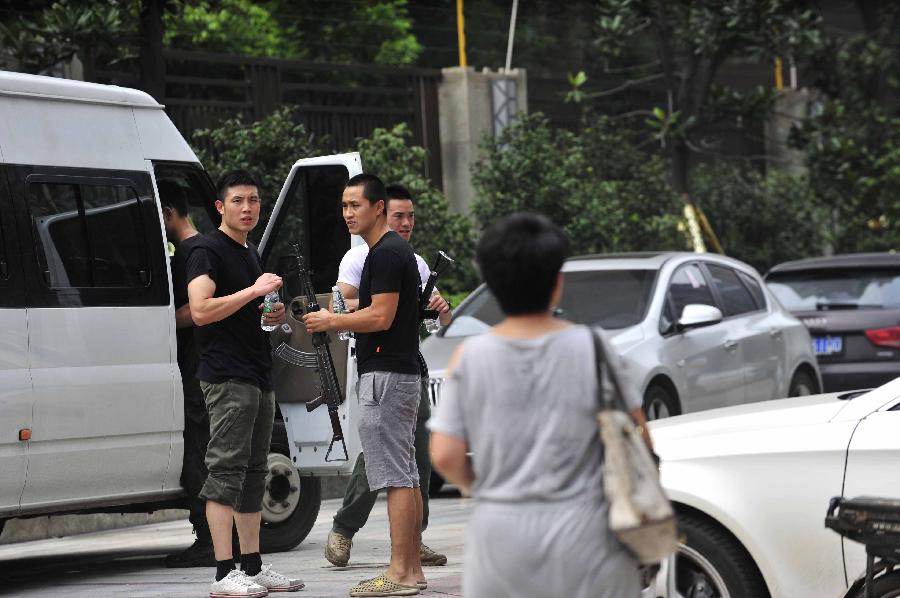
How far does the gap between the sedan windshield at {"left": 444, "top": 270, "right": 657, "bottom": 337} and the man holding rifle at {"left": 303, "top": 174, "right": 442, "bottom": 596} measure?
507 cm

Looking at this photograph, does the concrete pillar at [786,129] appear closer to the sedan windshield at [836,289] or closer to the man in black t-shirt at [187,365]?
the sedan windshield at [836,289]

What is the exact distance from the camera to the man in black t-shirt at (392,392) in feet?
24.5

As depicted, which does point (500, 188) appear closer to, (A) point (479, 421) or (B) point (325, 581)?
(B) point (325, 581)

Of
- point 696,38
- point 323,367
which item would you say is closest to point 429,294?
point 323,367

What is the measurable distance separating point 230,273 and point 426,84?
12.5 metres

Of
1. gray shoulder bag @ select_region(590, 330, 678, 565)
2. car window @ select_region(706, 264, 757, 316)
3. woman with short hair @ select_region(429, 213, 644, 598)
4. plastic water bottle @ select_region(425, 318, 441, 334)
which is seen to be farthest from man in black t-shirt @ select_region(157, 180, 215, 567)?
car window @ select_region(706, 264, 757, 316)

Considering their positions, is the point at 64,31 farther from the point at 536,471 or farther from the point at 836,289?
the point at 536,471

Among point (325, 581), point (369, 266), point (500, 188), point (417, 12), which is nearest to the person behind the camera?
point (369, 266)

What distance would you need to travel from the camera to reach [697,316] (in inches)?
498

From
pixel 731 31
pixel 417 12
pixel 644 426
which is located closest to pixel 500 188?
pixel 731 31

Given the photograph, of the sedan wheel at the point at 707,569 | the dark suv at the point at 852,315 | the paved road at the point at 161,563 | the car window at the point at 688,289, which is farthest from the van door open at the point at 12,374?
the dark suv at the point at 852,315

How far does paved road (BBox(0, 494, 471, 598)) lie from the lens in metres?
8.29

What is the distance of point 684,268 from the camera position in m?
13.5

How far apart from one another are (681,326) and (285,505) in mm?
4125
